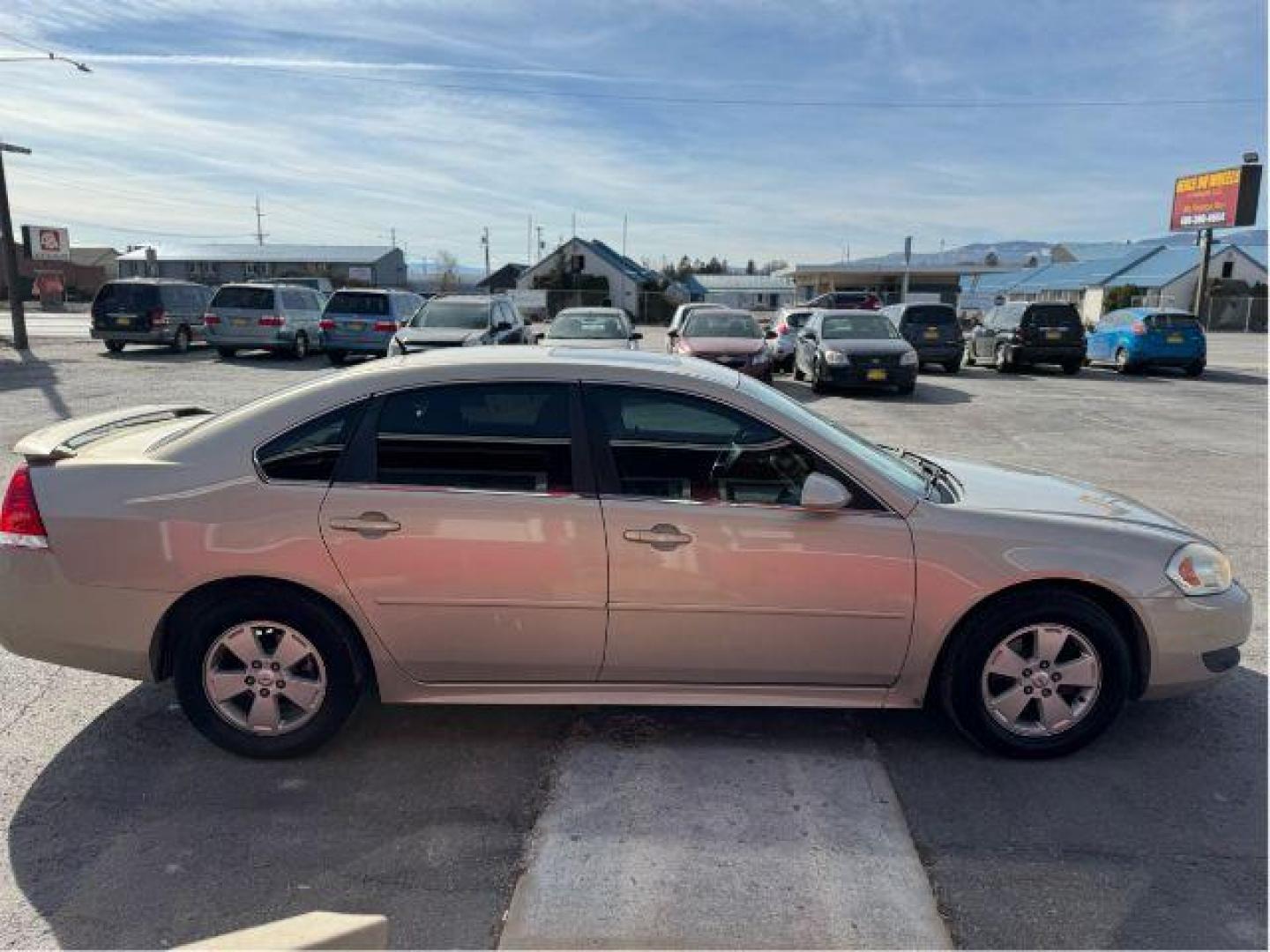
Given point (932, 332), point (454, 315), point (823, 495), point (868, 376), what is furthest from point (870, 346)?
point (823, 495)

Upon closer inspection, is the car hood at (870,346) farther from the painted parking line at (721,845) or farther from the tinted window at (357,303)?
the painted parking line at (721,845)

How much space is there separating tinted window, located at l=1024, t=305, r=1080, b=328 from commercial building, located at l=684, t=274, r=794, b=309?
55.7 metres

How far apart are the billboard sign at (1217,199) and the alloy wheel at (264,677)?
4047 cm

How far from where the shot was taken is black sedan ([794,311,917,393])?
1559cm

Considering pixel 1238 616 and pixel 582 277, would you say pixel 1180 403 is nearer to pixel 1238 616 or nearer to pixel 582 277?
pixel 1238 616

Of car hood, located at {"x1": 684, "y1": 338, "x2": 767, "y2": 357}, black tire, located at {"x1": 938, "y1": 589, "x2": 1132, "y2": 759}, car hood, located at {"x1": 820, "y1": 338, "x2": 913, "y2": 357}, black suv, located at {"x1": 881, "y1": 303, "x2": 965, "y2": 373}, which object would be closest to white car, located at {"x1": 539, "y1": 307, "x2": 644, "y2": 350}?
car hood, located at {"x1": 684, "y1": 338, "x2": 767, "y2": 357}

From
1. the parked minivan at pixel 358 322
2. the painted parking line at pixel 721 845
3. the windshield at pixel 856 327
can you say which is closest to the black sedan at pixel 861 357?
the windshield at pixel 856 327

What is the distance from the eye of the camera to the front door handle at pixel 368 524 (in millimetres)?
3207

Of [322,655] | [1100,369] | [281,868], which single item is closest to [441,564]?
[322,655]

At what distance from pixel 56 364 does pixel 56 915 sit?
20109mm

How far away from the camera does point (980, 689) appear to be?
3.35 meters

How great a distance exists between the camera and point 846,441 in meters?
3.62

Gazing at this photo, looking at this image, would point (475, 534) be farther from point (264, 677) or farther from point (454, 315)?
point (454, 315)

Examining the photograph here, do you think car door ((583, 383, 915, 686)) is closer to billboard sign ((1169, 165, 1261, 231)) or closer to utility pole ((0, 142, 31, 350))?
utility pole ((0, 142, 31, 350))
